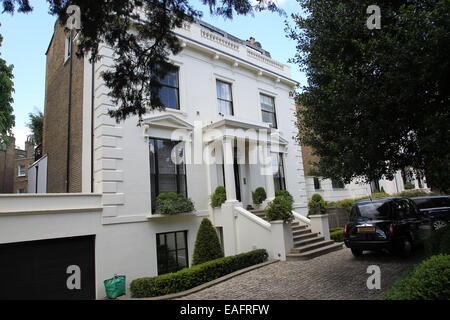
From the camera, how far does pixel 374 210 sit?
9.33 metres

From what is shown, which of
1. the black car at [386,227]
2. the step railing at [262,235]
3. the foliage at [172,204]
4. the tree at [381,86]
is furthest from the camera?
the foliage at [172,204]

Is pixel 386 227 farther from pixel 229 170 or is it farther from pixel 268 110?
pixel 268 110

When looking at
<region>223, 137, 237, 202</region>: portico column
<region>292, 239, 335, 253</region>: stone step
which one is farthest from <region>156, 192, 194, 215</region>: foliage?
<region>292, 239, 335, 253</region>: stone step

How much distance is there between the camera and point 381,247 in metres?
8.70

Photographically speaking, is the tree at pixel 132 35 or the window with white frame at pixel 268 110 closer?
the tree at pixel 132 35

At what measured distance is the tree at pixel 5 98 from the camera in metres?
17.7

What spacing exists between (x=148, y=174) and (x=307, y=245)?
22.6 ft

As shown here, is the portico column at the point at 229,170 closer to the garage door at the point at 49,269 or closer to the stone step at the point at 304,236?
the stone step at the point at 304,236

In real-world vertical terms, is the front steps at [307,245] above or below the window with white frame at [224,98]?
below

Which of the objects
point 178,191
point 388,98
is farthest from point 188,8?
point 178,191

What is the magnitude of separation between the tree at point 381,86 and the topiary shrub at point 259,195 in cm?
647

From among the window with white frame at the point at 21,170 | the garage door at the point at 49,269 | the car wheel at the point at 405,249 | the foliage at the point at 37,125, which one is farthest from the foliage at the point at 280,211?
the window with white frame at the point at 21,170

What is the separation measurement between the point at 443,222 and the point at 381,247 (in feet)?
20.9

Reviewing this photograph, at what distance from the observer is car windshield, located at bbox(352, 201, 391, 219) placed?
9.13m
